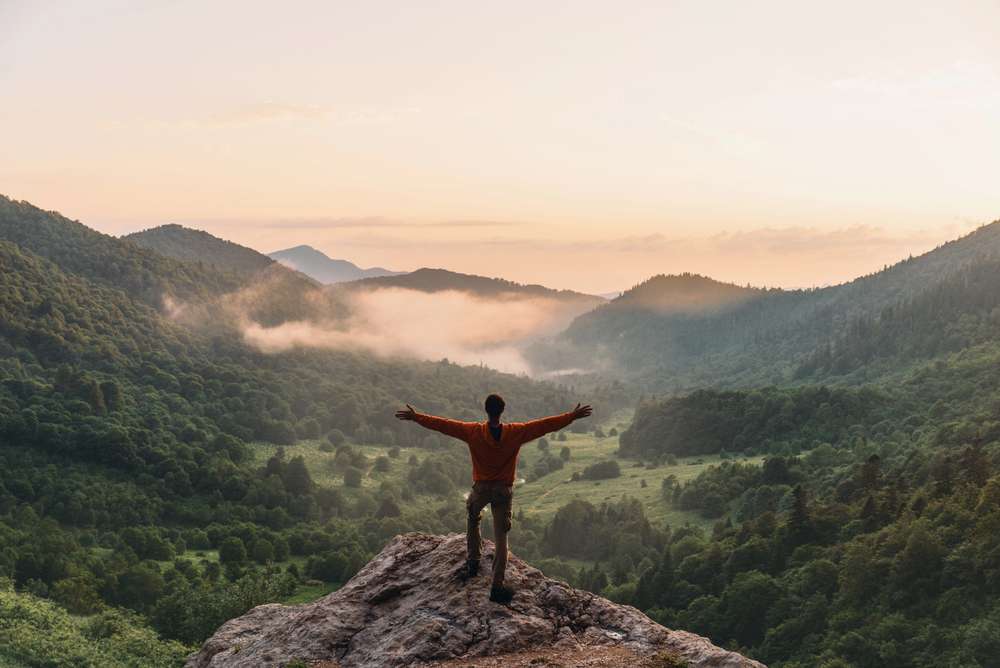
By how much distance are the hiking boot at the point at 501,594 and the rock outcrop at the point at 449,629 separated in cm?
14

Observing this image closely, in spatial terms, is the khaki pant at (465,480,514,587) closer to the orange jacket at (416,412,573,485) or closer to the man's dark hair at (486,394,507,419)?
the orange jacket at (416,412,573,485)

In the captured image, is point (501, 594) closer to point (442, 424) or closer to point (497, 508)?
point (497, 508)

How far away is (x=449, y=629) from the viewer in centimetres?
1781

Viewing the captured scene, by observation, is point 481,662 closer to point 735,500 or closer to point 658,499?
point 735,500

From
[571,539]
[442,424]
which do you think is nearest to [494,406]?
[442,424]

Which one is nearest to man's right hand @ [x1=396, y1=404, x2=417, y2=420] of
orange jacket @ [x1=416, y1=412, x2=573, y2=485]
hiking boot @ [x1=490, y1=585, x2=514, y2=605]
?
orange jacket @ [x1=416, y1=412, x2=573, y2=485]

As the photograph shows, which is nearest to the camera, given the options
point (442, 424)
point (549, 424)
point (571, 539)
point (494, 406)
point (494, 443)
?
point (494, 406)

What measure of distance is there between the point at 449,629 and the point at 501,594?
134 centimetres

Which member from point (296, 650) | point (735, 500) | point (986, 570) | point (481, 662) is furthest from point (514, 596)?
point (735, 500)

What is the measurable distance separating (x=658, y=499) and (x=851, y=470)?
49271mm

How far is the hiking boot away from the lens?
60.0 feet

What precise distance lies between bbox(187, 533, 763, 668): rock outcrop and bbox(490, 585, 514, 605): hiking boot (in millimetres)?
138

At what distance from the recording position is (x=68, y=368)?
198625 millimetres

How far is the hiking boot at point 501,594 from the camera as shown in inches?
720
